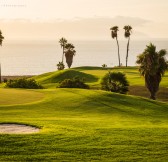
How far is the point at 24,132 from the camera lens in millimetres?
21000

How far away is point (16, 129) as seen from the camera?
21.8 metres

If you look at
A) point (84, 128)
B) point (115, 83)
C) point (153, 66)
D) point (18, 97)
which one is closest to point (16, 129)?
point (84, 128)

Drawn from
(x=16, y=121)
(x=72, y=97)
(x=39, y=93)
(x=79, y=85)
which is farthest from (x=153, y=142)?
(x=79, y=85)

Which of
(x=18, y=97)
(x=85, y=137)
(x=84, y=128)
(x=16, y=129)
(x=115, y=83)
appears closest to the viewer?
(x=85, y=137)

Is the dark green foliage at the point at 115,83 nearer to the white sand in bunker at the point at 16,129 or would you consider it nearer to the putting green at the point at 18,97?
the putting green at the point at 18,97

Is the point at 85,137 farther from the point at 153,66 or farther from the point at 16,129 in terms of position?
the point at 153,66

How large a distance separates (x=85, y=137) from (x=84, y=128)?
2.26m

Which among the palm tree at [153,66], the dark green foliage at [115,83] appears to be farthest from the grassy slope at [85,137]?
the dark green foliage at [115,83]

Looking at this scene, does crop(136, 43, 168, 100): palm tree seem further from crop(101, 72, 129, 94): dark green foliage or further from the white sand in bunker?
the white sand in bunker

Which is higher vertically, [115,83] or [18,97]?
[115,83]

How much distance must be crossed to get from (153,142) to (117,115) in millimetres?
10428

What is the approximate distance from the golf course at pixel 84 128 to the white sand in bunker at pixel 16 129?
48 centimetres

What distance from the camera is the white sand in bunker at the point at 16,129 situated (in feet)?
69.1

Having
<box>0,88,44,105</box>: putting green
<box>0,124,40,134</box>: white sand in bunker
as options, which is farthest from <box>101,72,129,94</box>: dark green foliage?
<box>0,124,40,134</box>: white sand in bunker
